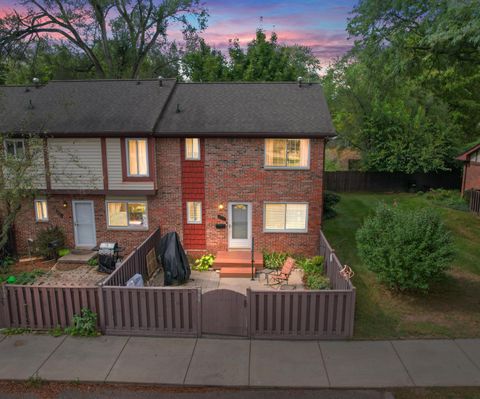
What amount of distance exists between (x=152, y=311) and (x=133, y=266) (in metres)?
3.13

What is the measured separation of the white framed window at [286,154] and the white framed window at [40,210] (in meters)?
10.2

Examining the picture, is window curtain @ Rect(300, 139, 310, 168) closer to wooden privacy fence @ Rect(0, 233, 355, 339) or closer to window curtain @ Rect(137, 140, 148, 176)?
window curtain @ Rect(137, 140, 148, 176)

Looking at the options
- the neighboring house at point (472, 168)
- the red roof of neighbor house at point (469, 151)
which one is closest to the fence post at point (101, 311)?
the neighboring house at point (472, 168)

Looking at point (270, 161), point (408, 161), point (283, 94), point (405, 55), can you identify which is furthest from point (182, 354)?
point (408, 161)

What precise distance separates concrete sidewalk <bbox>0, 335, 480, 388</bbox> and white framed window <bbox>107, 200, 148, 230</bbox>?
736 centimetres

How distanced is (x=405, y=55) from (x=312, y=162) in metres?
8.07


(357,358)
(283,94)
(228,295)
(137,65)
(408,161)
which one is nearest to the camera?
(357,358)

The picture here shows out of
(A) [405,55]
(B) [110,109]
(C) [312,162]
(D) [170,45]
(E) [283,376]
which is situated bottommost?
(E) [283,376]

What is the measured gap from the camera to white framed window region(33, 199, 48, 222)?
17141 millimetres

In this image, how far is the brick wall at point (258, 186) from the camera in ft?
53.0

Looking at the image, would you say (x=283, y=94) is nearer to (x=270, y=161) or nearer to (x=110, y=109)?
(x=270, y=161)

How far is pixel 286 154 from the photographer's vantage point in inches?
636

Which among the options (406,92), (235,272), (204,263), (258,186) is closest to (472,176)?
(406,92)

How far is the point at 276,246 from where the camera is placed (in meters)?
16.6
